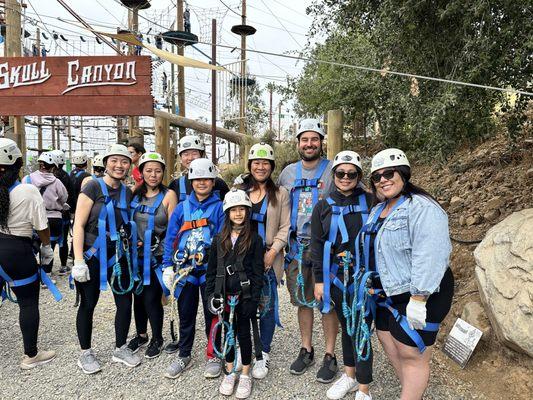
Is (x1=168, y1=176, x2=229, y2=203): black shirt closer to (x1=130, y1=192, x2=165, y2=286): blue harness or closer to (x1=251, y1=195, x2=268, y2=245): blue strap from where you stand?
(x1=130, y1=192, x2=165, y2=286): blue harness

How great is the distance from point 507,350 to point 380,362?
1.08m

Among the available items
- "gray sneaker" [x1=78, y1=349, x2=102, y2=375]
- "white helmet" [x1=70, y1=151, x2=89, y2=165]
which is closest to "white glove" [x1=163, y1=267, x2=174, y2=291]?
"gray sneaker" [x1=78, y1=349, x2=102, y2=375]

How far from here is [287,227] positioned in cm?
335

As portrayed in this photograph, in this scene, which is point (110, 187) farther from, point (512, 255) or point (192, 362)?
point (512, 255)

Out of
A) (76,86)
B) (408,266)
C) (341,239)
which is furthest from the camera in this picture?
(76,86)

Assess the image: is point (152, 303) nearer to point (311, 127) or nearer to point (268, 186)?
point (268, 186)

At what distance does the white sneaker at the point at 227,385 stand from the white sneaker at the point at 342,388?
0.78m

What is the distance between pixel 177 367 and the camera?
343 centimetres

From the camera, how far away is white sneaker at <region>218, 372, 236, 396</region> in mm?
3170

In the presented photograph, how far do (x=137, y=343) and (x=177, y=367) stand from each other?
2.16 feet

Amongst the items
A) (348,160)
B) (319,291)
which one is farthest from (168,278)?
(348,160)

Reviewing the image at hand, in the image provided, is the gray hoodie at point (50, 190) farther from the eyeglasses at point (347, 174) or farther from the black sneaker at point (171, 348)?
the eyeglasses at point (347, 174)

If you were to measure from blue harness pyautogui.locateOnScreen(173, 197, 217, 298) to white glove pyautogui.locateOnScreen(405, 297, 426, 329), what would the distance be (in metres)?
1.69

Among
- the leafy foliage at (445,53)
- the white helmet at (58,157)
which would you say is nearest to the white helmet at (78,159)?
the white helmet at (58,157)
